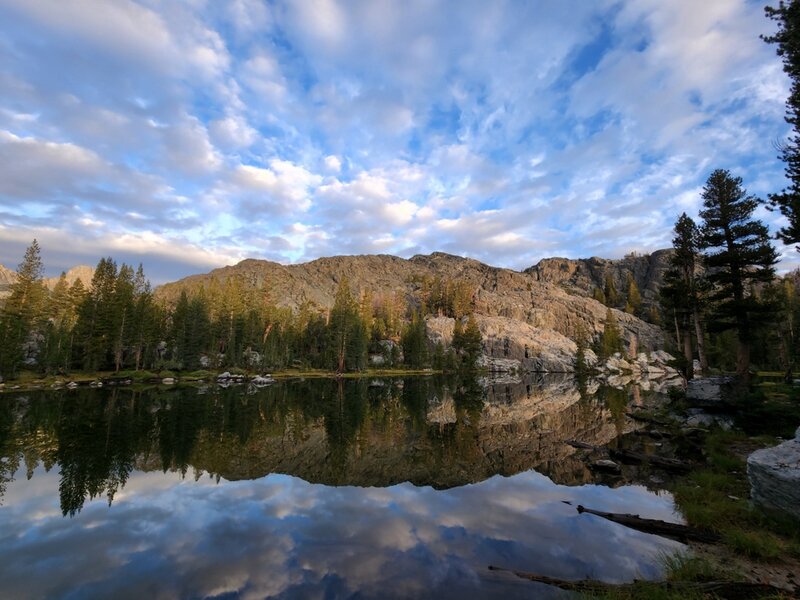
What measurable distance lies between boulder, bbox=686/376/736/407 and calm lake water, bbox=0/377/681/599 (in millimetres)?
5836

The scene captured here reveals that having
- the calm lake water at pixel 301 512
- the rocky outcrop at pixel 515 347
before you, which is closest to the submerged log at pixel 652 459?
the calm lake water at pixel 301 512

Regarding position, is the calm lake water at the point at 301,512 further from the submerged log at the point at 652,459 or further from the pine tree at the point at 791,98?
the pine tree at the point at 791,98

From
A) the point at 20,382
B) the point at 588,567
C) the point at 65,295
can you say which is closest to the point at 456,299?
the point at 65,295

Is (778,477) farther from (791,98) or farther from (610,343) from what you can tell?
(610,343)

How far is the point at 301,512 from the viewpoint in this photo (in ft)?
50.1

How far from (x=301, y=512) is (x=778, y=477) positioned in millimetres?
15230

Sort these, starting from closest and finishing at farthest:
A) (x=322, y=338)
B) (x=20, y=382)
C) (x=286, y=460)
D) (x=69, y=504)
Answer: (x=69, y=504)
(x=286, y=460)
(x=20, y=382)
(x=322, y=338)

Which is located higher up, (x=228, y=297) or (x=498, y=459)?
(x=228, y=297)

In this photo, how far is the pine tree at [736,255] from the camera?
30.9 m

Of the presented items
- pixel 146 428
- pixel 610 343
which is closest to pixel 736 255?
pixel 146 428

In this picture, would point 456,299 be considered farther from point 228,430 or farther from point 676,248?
point 228,430

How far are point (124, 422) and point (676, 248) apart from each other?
54.8 m

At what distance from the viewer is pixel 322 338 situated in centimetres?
12400

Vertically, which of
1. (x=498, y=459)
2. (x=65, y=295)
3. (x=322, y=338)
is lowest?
(x=498, y=459)
